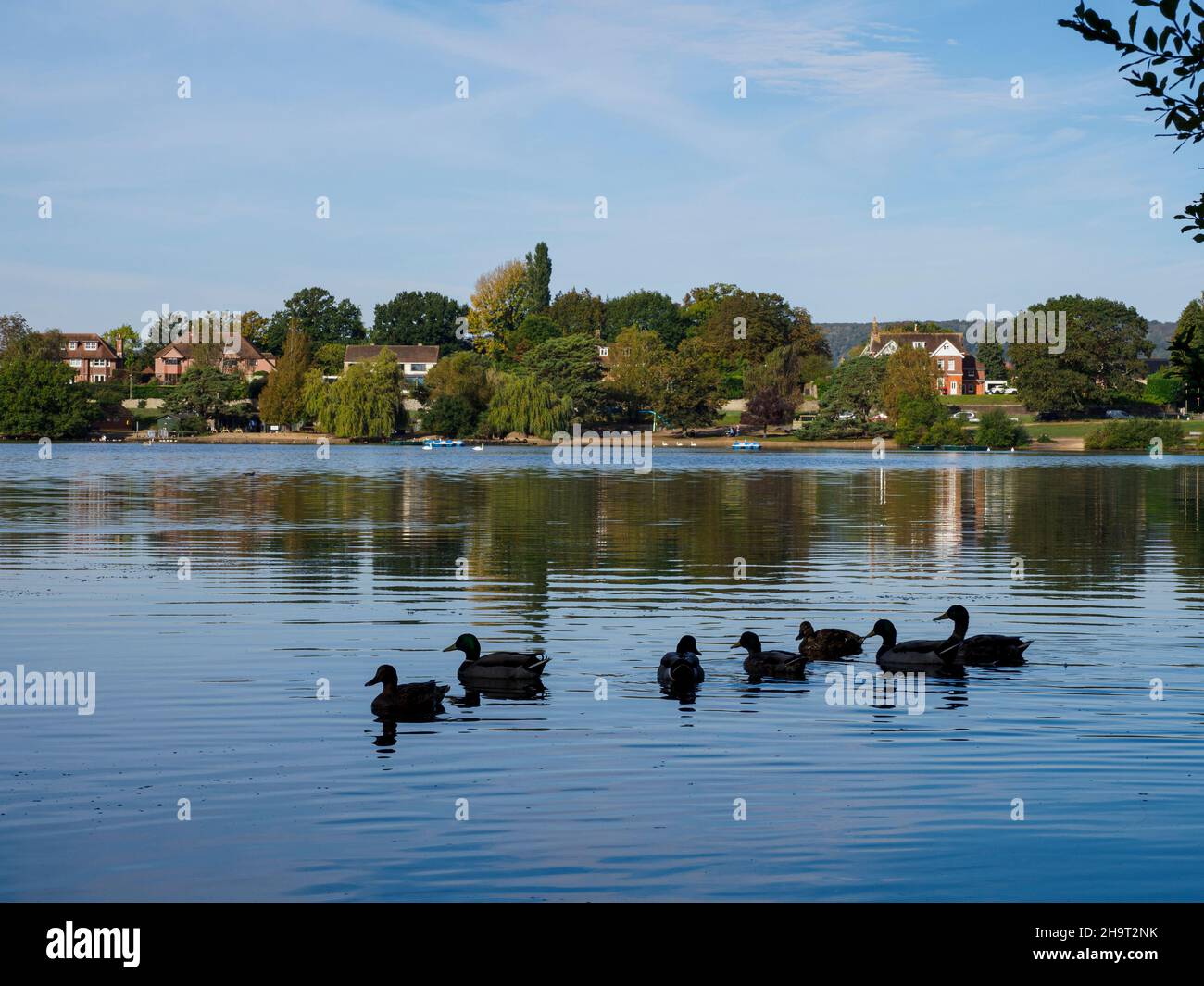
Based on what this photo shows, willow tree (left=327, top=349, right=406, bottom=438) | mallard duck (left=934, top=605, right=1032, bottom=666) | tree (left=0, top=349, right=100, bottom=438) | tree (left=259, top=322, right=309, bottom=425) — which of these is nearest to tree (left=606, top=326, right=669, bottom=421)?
willow tree (left=327, top=349, right=406, bottom=438)

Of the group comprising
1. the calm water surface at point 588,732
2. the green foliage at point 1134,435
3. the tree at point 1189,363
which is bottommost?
the calm water surface at point 588,732

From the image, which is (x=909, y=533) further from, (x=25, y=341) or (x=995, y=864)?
(x=25, y=341)

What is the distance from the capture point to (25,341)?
18988 centimetres

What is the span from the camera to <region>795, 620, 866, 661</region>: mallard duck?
23.3 meters

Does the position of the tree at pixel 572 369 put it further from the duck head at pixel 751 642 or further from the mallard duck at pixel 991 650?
the duck head at pixel 751 642

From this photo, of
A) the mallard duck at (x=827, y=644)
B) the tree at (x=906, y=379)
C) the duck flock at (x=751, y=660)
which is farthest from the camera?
the tree at (x=906, y=379)

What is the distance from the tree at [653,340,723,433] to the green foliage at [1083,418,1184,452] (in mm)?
49178

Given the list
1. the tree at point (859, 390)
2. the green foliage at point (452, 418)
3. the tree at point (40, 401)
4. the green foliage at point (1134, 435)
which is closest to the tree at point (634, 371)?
the green foliage at point (452, 418)

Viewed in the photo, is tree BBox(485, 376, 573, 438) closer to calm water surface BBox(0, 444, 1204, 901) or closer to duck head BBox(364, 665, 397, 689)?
calm water surface BBox(0, 444, 1204, 901)

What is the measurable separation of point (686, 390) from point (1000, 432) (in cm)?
4126

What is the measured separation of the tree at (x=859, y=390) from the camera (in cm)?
16988

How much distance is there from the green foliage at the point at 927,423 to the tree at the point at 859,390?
681 centimetres

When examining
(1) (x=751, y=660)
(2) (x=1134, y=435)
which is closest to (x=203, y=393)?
(2) (x=1134, y=435)

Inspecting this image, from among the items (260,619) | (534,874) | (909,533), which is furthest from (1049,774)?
(909,533)
